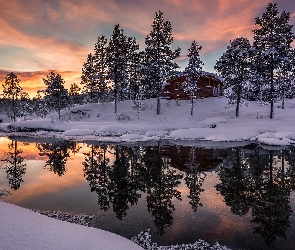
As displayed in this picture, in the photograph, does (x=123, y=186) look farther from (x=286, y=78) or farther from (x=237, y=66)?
(x=286, y=78)

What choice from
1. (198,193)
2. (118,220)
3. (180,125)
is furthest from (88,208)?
(180,125)

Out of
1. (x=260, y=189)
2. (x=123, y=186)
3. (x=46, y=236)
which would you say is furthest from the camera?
(x=123, y=186)

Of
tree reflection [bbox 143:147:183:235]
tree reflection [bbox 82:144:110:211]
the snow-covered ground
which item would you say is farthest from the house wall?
tree reflection [bbox 143:147:183:235]

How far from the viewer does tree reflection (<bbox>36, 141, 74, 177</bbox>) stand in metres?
16.7

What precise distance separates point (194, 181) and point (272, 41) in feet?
97.5

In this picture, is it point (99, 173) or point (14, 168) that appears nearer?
point (99, 173)

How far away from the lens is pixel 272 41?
35906 mm

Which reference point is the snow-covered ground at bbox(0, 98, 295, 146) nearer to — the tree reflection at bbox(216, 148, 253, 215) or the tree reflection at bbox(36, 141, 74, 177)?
the tree reflection at bbox(36, 141, 74, 177)

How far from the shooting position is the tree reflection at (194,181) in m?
10.7

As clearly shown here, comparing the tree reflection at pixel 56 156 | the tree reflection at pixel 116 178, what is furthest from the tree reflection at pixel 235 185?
the tree reflection at pixel 56 156

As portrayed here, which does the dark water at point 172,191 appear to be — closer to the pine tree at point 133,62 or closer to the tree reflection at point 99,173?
the tree reflection at point 99,173

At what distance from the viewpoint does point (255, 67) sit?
3719 cm

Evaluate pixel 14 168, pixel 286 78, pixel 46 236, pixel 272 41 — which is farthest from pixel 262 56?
pixel 46 236

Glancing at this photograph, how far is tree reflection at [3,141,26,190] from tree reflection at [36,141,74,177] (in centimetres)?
162
